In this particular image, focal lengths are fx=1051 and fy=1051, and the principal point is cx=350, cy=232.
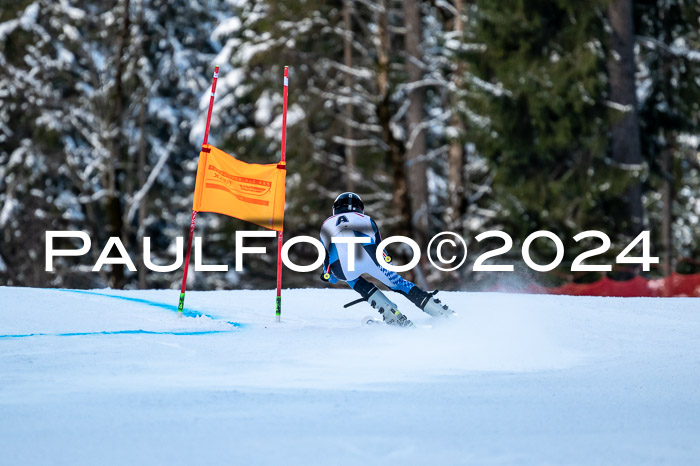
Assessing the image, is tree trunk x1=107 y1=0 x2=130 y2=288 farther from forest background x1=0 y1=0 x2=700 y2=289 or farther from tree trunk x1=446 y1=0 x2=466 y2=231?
Answer: tree trunk x1=446 y1=0 x2=466 y2=231

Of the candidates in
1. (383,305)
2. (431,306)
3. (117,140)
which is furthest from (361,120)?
(383,305)

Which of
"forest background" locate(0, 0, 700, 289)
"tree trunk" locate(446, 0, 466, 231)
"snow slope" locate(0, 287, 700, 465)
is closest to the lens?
→ "snow slope" locate(0, 287, 700, 465)

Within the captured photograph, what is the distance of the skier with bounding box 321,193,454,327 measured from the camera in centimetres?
910

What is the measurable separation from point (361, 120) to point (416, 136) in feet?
15.6

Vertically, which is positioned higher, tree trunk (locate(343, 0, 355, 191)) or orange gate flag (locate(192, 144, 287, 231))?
tree trunk (locate(343, 0, 355, 191))

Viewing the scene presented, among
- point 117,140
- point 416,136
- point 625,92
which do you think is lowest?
point 416,136

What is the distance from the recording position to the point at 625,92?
1934cm

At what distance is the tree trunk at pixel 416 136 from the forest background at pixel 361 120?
0.14 feet

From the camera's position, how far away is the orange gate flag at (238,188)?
382 inches

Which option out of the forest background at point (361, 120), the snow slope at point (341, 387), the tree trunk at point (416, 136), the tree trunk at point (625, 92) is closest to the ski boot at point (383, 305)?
the snow slope at point (341, 387)

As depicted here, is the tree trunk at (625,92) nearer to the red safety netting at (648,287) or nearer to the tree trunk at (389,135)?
the red safety netting at (648,287)

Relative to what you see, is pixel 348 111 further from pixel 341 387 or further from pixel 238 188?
pixel 341 387

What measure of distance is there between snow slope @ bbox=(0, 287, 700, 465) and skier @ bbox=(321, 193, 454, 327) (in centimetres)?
30

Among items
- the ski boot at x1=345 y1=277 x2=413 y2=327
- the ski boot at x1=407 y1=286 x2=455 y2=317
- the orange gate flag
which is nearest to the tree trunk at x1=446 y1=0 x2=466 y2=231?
the orange gate flag
